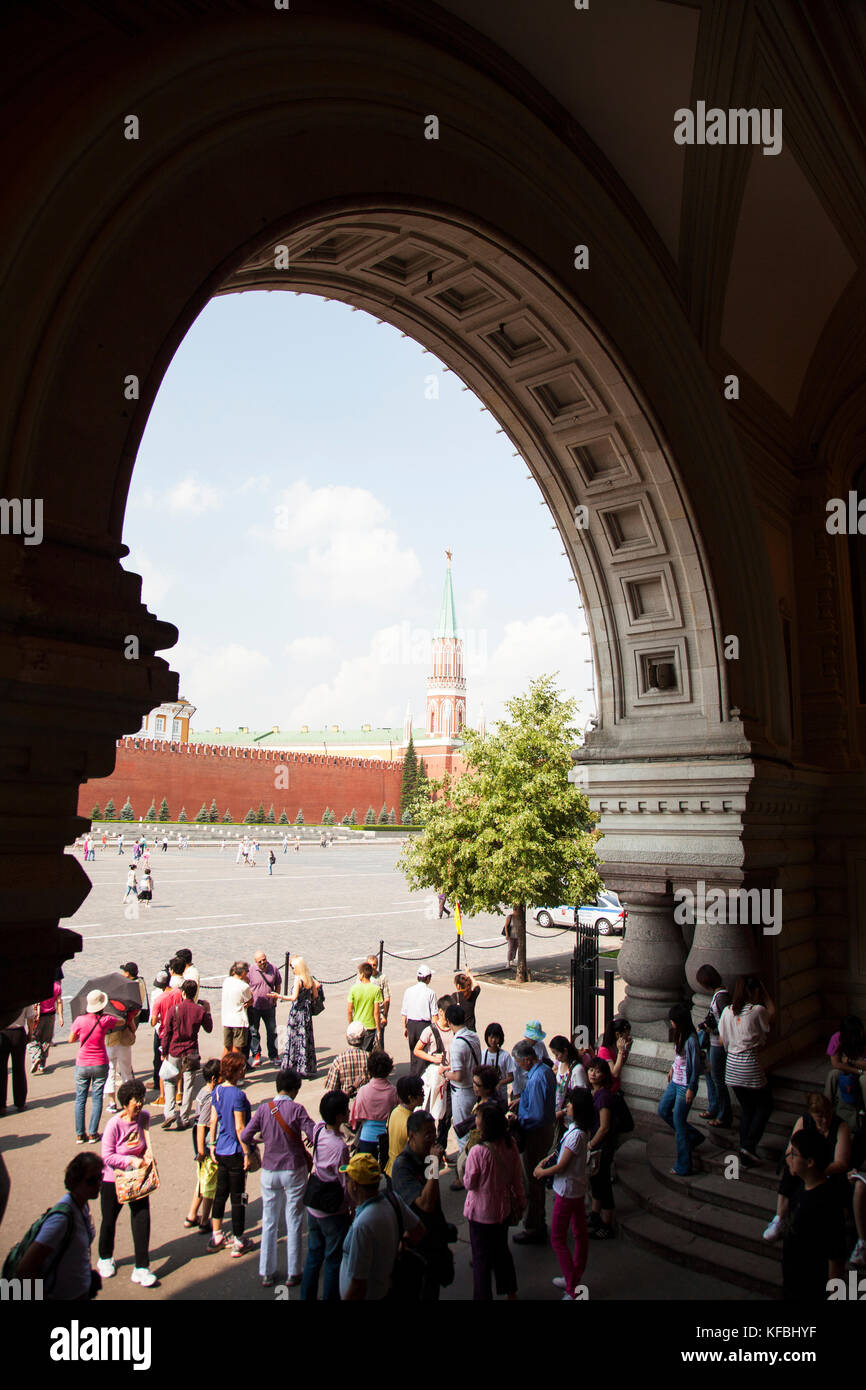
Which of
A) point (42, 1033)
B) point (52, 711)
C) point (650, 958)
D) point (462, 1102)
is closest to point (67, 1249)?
point (52, 711)

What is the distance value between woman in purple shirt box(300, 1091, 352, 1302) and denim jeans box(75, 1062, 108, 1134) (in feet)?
10.9

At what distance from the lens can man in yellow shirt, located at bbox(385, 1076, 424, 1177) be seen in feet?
16.8

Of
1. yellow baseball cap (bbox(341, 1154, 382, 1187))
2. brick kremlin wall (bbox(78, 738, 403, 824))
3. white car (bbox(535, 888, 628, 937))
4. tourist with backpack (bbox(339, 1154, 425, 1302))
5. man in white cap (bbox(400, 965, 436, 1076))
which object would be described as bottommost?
white car (bbox(535, 888, 628, 937))

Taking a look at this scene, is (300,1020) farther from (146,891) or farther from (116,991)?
(146,891)

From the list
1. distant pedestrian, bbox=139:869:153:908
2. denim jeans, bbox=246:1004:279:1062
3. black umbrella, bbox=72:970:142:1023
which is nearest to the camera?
black umbrella, bbox=72:970:142:1023

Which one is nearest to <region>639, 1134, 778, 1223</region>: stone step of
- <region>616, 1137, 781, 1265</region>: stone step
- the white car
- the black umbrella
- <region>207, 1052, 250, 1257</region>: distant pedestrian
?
<region>616, 1137, 781, 1265</region>: stone step

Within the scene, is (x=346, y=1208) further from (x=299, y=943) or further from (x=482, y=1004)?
(x=299, y=943)

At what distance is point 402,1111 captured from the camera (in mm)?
5176

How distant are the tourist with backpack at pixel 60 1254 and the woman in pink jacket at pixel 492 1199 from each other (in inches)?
75.3

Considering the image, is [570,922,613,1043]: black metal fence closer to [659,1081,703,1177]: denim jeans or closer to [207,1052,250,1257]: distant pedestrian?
[659,1081,703,1177]: denim jeans

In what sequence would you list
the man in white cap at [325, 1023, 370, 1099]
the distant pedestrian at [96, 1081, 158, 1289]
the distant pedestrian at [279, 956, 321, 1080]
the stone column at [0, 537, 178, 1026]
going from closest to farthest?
the stone column at [0, 537, 178, 1026]
the distant pedestrian at [96, 1081, 158, 1289]
the man in white cap at [325, 1023, 370, 1099]
the distant pedestrian at [279, 956, 321, 1080]

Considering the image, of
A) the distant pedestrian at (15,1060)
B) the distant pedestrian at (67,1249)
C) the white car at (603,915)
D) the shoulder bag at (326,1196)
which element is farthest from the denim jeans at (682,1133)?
the white car at (603,915)

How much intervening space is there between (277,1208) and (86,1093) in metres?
2.89
